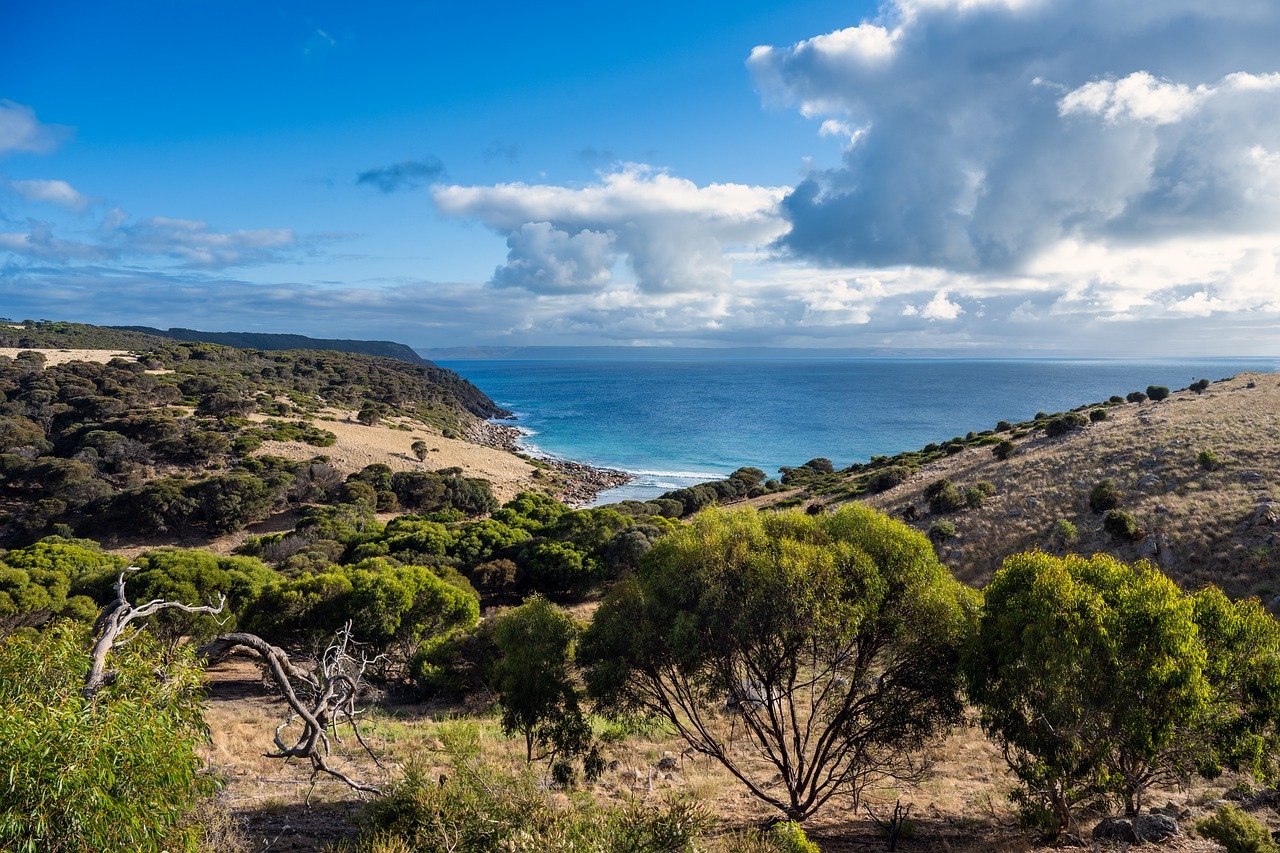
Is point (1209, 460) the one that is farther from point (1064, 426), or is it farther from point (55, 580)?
point (55, 580)

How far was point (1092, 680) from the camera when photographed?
8.81 metres

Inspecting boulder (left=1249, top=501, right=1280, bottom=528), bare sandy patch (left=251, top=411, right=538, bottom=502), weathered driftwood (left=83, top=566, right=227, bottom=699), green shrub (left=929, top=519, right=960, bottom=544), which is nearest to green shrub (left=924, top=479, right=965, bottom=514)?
green shrub (left=929, top=519, right=960, bottom=544)

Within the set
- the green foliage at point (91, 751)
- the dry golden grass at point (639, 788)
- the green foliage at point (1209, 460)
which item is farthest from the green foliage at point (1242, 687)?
the green foliage at point (1209, 460)

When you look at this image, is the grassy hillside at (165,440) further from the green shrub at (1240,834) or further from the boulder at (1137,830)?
the green shrub at (1240,834)

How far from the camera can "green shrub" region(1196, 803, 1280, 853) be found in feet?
26.0

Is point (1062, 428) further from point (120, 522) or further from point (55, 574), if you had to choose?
point (120, 522)

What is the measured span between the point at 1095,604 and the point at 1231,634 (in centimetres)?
226

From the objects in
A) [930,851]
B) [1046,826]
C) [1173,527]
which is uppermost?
[1173,527]

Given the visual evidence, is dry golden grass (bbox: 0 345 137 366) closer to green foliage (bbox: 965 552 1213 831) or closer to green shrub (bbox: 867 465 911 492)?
green shrub (bbox: 867 465 911 492)

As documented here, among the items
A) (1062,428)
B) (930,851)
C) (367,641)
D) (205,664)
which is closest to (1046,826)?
(930,851)

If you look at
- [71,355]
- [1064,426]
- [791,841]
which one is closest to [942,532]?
[1064,426]

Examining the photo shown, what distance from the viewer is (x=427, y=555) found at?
1200 inches

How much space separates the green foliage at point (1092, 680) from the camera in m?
8.65

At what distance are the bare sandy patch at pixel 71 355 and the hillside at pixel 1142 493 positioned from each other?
9302cm
